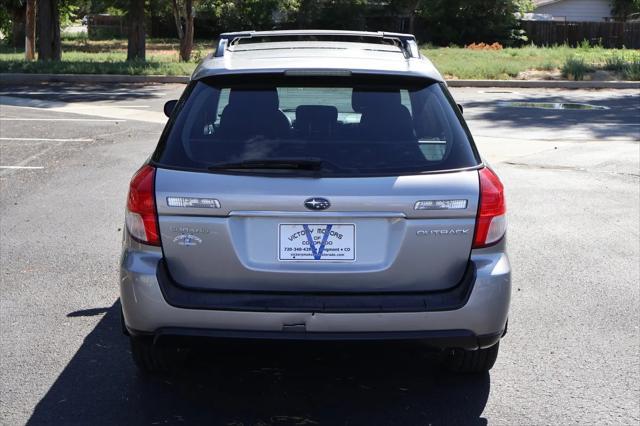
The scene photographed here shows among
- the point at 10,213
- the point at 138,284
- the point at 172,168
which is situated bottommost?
the point at 10,213

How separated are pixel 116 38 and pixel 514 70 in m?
40.5

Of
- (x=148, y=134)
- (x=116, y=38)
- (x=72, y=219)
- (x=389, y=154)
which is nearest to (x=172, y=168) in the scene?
(x=389, y=154)

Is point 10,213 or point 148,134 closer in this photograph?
point 10,213

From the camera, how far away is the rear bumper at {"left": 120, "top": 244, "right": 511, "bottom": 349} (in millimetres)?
4254

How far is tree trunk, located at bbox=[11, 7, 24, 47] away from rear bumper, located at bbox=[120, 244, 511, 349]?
172 feet

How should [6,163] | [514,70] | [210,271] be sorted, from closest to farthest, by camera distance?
[210,271] → [6,163] → [514,70]

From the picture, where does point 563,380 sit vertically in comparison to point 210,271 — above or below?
below

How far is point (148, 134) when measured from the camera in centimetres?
1485

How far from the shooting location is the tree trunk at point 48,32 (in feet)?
98.3

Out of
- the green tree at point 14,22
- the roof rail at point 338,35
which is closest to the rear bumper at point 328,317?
the roof rail at point 338,35

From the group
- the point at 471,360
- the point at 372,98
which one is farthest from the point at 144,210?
the point at 471,360

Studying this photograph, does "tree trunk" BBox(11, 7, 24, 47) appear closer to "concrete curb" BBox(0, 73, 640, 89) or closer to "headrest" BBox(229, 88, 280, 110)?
"concrete curb" BBox(0, 73, 640, 89)

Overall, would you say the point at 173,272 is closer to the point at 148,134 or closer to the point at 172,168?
the point at 172,168

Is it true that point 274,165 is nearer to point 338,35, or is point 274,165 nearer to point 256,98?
point 256,98
